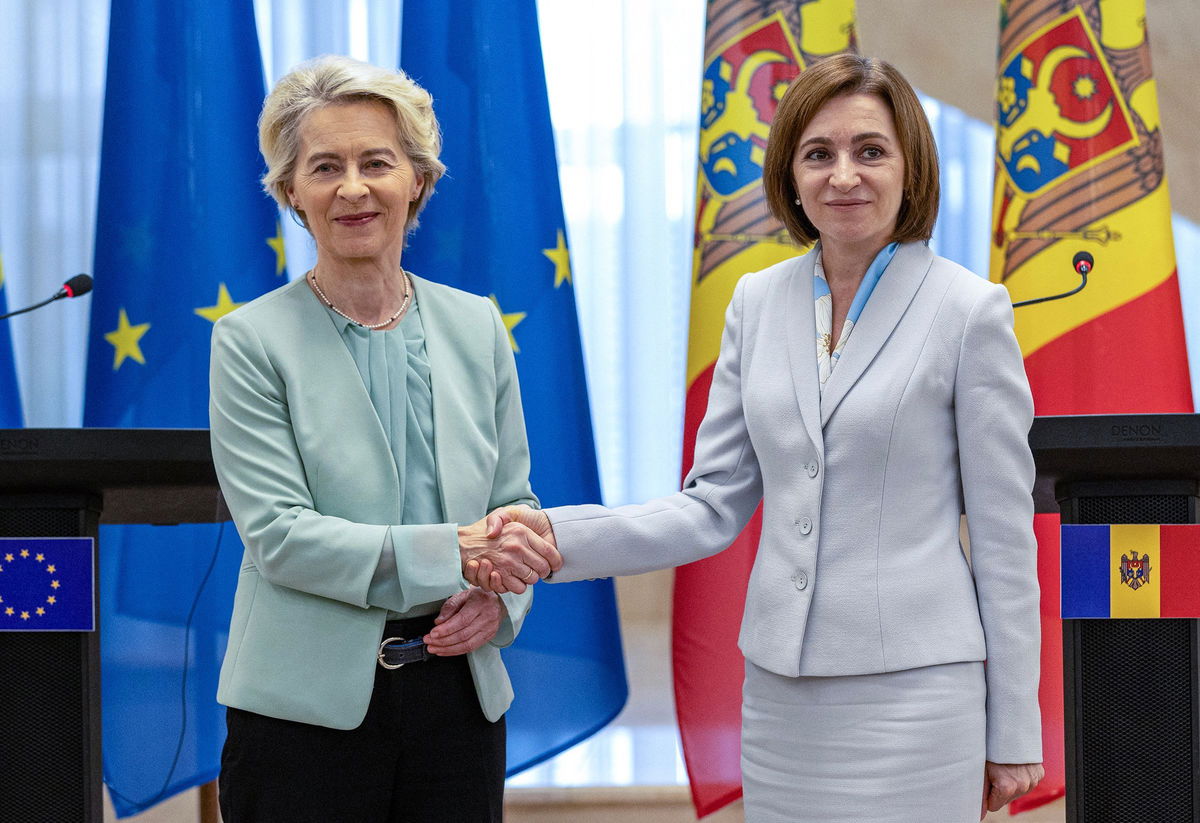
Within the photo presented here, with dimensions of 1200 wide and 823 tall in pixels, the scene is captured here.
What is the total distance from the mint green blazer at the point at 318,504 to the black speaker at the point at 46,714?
46 centimetres

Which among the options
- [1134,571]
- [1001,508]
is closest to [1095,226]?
[1134,571]

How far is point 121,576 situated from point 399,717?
1484 mm

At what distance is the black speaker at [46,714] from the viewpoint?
1.64 meters

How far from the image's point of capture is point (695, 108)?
3121mm

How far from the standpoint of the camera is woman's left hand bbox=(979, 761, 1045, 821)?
1.25 m

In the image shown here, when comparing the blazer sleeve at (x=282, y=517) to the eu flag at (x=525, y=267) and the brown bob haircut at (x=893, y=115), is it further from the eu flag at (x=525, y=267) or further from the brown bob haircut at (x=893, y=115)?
the eu flag at (x=525, y=267)

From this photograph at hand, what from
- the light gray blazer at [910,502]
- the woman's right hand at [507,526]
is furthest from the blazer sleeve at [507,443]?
the light gray blazer at [910,502]

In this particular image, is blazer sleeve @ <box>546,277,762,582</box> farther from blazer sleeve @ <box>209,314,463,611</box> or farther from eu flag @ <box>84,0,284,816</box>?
eu flag @ <box>84,0,284,816</box>

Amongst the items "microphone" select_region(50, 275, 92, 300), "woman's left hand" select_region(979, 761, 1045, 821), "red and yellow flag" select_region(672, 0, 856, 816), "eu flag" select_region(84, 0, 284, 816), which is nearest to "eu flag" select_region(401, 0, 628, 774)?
"red and yellow flag" select_region(672, 0, 856, 816)

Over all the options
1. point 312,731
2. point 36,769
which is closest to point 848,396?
point 312,731

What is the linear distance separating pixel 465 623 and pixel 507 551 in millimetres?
101

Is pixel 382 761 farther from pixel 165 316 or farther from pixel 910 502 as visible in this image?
pixel 165 316

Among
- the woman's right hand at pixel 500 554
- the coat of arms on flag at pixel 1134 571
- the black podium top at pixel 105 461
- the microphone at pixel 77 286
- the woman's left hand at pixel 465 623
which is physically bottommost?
the woman's left hand at pixel 465 623

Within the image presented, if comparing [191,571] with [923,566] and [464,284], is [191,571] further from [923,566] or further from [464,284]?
[923,566]
